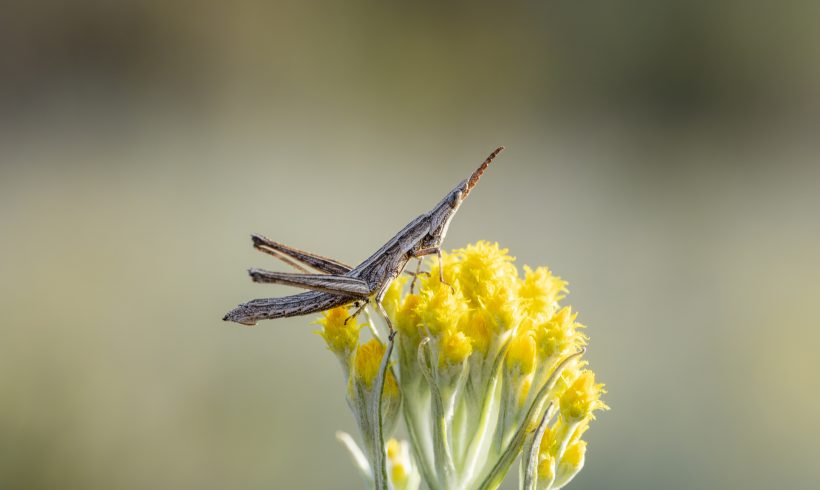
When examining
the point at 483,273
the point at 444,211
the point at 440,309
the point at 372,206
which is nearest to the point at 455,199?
the point at 444,211

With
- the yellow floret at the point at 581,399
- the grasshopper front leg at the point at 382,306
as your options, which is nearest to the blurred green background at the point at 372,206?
the grasshopper front leg at the point at 382,306

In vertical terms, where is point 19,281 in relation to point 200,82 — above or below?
below

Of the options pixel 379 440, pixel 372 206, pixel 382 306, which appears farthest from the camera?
pixel 372 206

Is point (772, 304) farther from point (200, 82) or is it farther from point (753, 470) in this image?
point (200, 82)

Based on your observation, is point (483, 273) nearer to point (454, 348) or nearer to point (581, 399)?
point (454, 348)

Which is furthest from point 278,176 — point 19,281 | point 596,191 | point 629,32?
point 629,32

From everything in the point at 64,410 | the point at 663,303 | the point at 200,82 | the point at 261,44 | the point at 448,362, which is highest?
the point at 261,44
